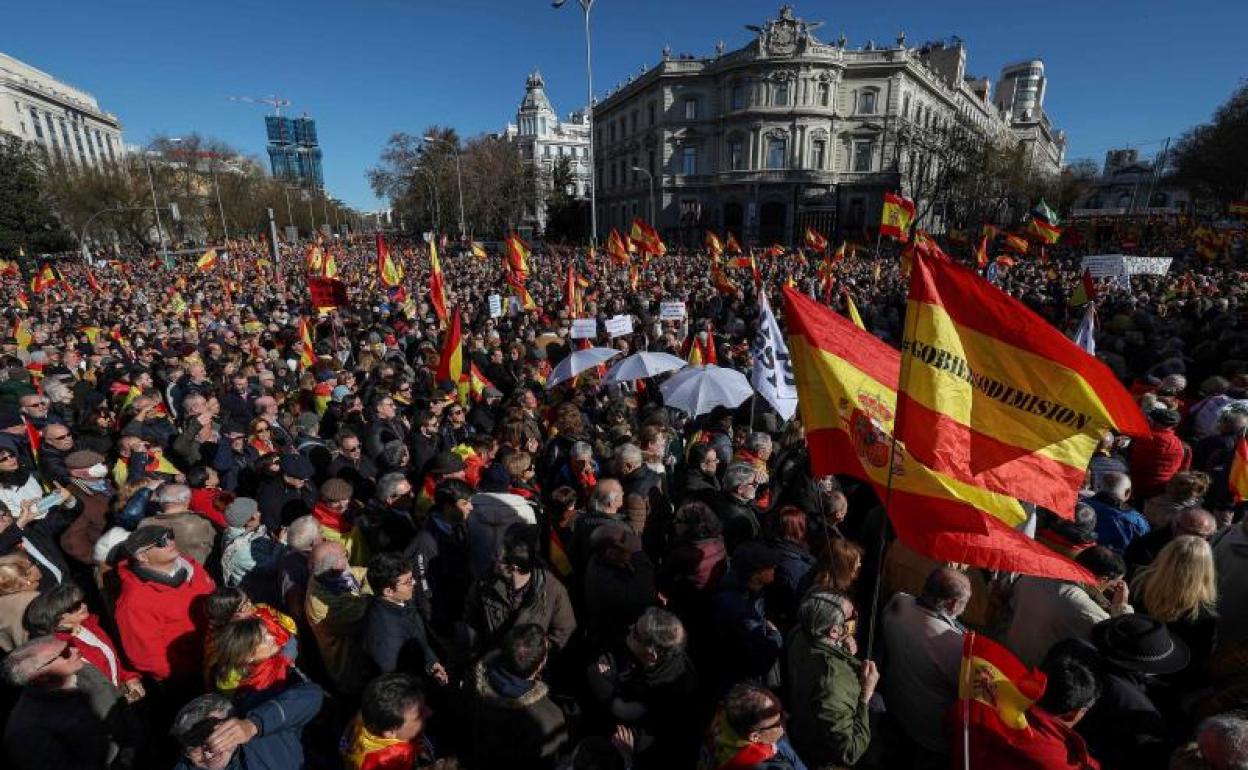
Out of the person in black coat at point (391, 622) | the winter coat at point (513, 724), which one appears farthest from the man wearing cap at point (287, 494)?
the winter coat at point (513, 724)

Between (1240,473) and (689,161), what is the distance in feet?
174

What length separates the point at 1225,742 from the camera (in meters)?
1.82

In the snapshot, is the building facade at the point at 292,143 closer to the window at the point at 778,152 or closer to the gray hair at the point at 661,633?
the window at the point at 778,152

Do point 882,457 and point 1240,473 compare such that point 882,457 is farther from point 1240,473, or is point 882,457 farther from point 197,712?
point 1240,473

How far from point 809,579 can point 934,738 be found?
2.83ft

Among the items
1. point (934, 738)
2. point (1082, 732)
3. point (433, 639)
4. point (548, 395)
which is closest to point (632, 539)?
point (433, 639)

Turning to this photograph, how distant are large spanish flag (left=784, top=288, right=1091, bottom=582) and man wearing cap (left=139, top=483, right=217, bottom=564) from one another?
143 inches

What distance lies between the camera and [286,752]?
233cm

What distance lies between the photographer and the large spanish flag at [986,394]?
2.46m

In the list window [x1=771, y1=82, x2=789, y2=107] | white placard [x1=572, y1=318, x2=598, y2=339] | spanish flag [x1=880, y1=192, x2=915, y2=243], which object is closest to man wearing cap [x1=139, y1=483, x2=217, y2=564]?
white placard [x1=572, y1=318, x2=598, y2=339]

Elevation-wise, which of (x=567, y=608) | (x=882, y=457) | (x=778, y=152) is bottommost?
(x=567, y=608)

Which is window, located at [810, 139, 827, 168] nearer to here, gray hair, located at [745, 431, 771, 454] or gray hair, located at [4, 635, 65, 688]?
gray hair, located at [745, 431, 771, 454]

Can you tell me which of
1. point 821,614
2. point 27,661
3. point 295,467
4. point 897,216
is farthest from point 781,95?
point 27,661

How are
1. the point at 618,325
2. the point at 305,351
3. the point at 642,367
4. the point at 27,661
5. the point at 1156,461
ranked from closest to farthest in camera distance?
the point at 27,661 < the point at 1156,461 < the point at 642,367 < the point at 305,351 < the point at 618,325
